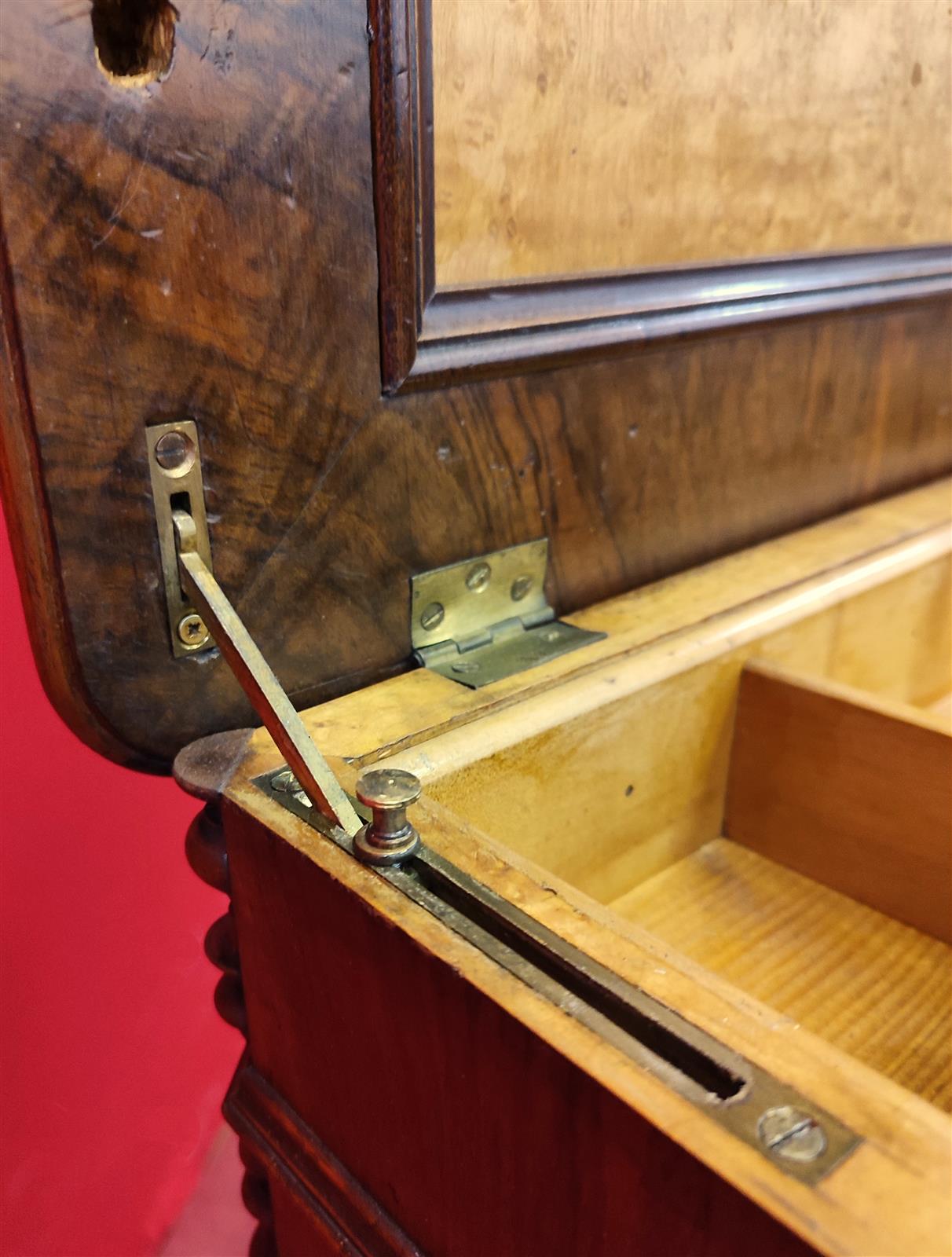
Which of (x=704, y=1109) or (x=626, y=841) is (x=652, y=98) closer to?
(x=626, y=841)

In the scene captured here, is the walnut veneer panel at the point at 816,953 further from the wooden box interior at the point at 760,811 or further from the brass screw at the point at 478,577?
the brass screw at the point at 478,577

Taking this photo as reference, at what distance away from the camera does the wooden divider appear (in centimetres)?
70

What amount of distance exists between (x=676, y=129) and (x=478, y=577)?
37 centimetres

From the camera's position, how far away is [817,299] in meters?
0.90

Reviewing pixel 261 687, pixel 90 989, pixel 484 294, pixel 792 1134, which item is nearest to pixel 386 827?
pixel 261 687

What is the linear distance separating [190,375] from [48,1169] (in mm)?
683

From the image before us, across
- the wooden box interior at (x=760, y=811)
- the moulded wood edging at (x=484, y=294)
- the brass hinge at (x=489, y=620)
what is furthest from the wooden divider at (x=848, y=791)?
the moulded wood edging at (x=484, y=294)

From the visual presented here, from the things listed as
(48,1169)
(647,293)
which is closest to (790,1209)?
(647,293)

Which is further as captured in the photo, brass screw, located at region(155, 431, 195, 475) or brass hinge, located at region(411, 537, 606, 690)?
brass hinge, located at region(411, 537, 606, 690)

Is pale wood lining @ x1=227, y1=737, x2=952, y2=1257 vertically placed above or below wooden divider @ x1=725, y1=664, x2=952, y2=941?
above

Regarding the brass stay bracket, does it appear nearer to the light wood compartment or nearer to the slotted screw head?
the light wood compartment

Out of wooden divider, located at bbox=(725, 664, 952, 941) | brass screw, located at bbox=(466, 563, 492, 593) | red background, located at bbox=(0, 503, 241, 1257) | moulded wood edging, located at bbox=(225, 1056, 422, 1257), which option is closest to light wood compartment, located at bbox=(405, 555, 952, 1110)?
wooden divider, located at bbox=(725, 664, 952, 941)

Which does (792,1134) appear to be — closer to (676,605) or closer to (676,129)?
(676,605)

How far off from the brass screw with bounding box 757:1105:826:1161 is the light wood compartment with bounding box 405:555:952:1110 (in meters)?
0.28
